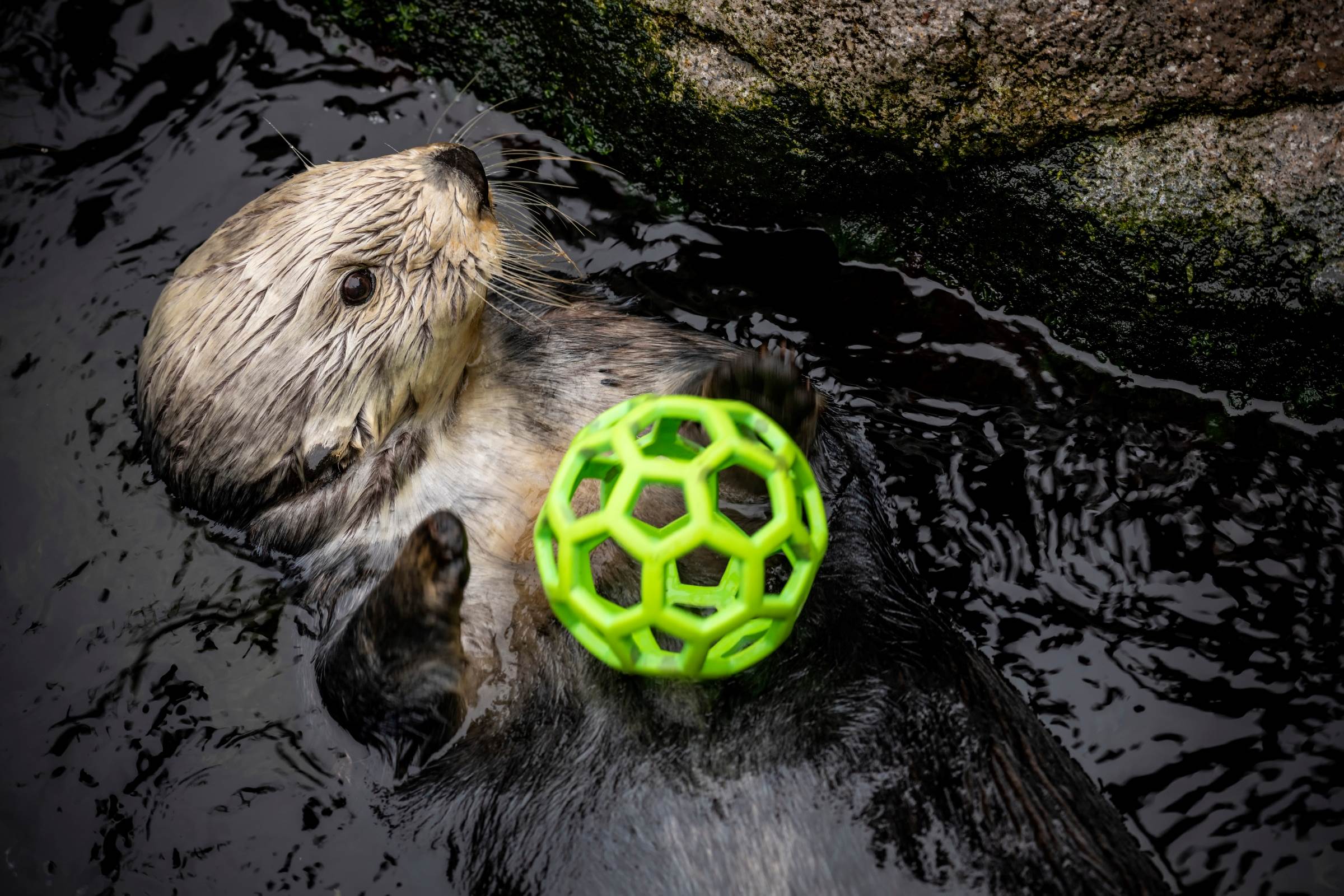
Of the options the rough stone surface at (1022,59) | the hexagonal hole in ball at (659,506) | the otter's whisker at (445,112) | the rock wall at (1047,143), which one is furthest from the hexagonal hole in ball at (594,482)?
the otter's whisker at (445,112)

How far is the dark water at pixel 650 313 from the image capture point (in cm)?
278

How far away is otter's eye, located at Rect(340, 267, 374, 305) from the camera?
2.72 meters

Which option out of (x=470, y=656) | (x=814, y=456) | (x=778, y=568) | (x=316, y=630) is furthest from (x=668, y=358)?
(x=316, y=630)

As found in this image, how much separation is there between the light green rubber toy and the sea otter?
9.6 inches

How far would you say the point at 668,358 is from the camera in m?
3.10

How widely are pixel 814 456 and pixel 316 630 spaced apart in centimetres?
149

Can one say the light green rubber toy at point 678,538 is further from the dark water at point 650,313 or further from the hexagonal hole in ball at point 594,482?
the dark water at point 650,313

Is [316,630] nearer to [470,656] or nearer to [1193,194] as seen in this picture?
[470,656]

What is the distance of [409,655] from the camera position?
2.49 meters

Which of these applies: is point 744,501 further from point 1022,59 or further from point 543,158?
point 543,158

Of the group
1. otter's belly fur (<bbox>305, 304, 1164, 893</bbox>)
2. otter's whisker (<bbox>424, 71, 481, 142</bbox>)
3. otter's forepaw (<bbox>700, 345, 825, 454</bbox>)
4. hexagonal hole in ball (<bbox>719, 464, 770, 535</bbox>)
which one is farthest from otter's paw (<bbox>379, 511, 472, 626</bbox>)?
otter's whisker (<bbox>424, 71, 481, 142</bbox>)

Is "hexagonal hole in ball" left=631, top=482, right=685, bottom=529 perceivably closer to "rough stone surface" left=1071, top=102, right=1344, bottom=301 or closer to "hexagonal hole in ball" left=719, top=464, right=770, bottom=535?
"hexagonal hole in ball" left=719, top=464, right=770, bottom=535

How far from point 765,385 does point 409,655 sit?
3.51ft

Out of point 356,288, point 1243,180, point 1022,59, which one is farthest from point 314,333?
point 1243,180
